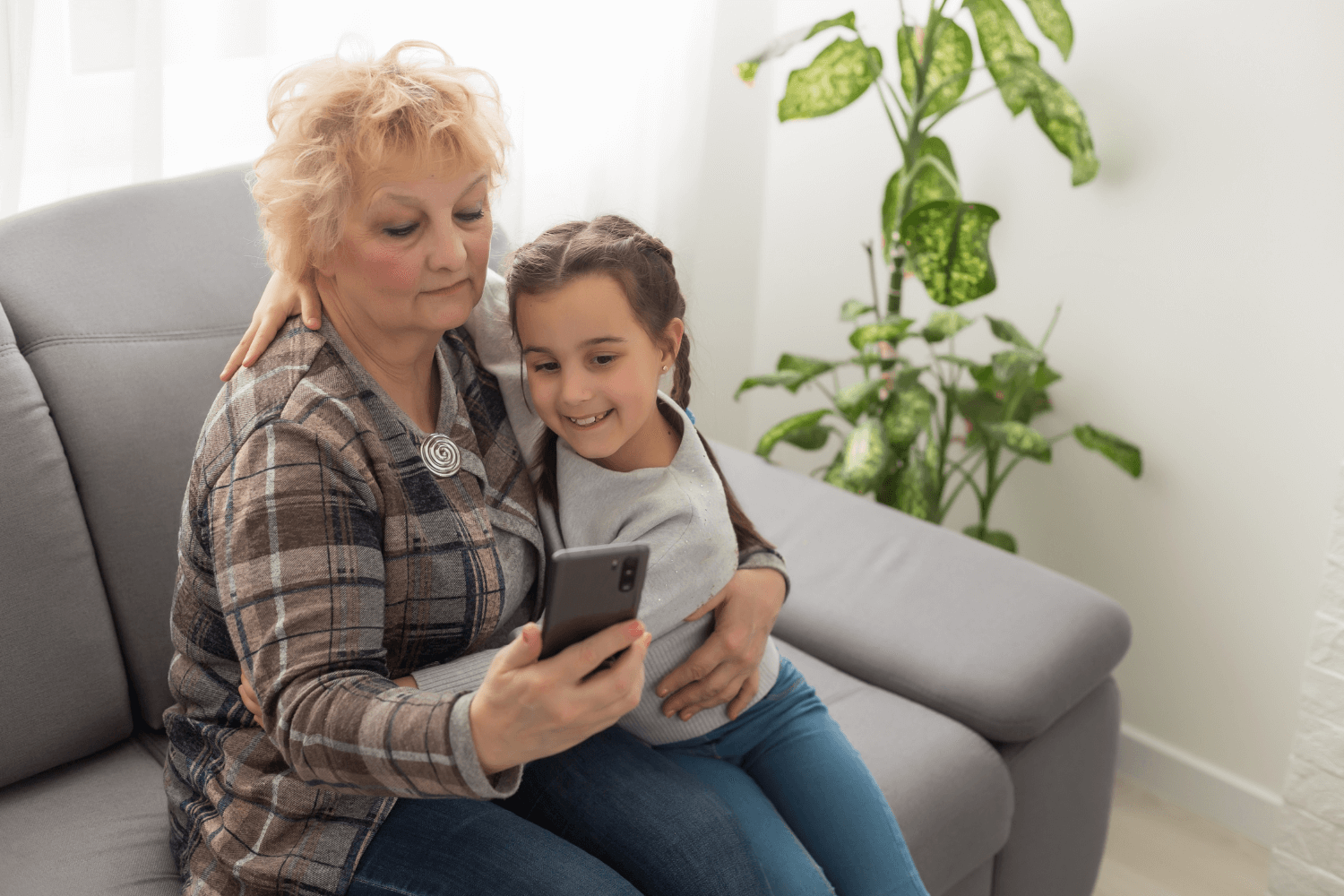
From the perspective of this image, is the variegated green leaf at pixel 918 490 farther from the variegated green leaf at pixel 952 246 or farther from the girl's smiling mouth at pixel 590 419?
the girl's smiling mouth at pixel 590 419

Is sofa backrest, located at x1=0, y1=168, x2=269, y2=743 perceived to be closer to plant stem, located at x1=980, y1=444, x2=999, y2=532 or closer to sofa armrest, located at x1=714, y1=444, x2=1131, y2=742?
sofa armrest, located at x1=714, y1=444, x2=1131, y2=742

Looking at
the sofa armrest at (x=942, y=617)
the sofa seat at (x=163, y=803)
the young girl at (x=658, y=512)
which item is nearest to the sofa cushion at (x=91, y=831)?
Answer: the sofa seat at (x=163, y=803)

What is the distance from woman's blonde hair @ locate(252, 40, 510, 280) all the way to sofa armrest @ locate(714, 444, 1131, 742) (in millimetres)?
890

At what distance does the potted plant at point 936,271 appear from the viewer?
187cm

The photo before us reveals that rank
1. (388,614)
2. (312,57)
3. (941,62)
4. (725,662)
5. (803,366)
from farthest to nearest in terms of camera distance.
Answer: (803,366), (941,62), (312,57), (725,662), (388,614)

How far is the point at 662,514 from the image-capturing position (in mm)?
1126

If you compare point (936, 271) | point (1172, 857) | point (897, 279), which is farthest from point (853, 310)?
point (1172, 857)

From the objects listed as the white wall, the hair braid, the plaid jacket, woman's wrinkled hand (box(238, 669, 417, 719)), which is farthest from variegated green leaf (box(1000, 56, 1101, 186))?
woman's wrinkled hand (box(238, 669, 417, 719))

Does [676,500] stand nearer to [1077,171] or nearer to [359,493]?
[359,493]

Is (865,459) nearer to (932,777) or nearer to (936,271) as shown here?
(936,271)

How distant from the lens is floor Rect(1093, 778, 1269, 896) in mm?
1972

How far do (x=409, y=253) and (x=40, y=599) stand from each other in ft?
1.97

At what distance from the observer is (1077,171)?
1908 mm

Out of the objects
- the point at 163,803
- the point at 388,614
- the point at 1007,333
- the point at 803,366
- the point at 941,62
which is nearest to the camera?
the point at 388,614
